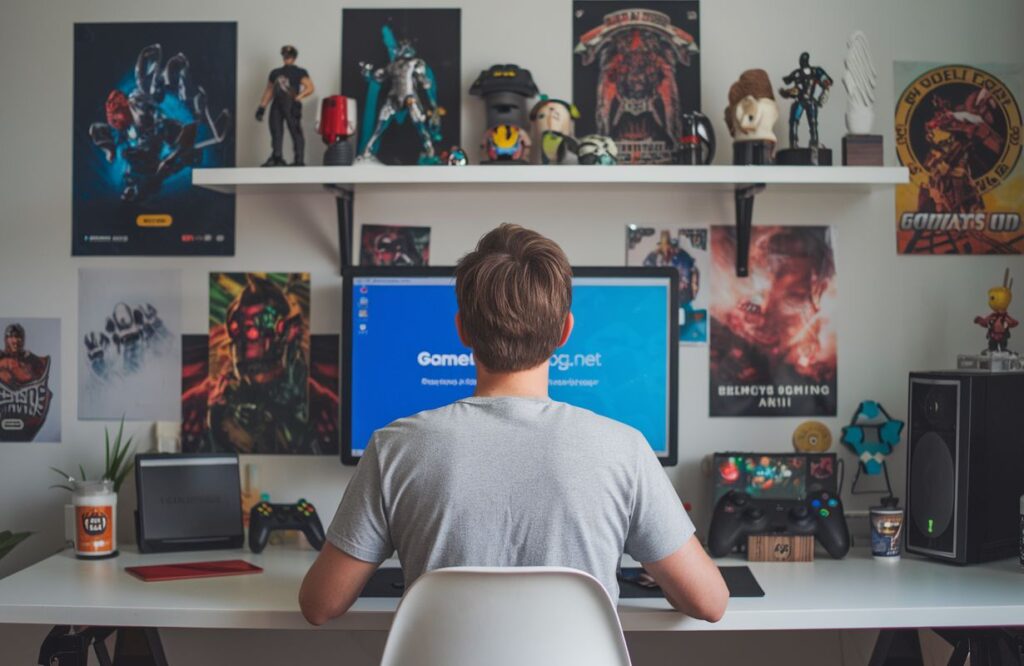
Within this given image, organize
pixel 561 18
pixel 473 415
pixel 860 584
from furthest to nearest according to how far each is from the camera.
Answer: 1. pixel 561 18
2. pixel 860 584
3. pixel 473 415

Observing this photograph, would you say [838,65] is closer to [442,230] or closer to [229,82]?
[442,230]

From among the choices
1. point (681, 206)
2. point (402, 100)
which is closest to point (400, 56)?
point (402, 100)

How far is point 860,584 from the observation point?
194 centimetres

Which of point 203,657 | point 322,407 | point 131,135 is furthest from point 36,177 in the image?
point 203,657

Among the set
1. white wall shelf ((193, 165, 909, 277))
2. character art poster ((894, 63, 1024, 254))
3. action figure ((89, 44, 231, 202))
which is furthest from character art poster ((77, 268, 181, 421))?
character art poster ((894, 63, 1024, 254))

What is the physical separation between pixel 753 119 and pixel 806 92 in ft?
0.45

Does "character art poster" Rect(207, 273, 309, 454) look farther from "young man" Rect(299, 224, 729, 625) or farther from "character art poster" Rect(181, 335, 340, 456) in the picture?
"young man" Rect(299, 224, 729, 625)

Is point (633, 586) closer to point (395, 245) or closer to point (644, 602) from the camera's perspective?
point (644, 602)

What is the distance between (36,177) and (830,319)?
178 centimetres

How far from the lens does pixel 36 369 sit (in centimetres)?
242

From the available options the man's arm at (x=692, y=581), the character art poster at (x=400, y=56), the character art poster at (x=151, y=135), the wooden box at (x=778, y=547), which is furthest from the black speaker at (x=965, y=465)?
the character art poster at (x=151, y=135)

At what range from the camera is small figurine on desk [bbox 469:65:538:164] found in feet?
7.36

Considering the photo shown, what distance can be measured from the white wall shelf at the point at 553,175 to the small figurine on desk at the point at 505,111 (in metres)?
0.10

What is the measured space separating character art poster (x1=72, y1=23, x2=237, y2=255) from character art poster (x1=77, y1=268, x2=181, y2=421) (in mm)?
69
